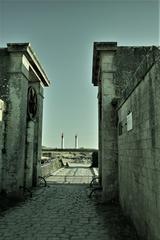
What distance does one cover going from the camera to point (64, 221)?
619cm

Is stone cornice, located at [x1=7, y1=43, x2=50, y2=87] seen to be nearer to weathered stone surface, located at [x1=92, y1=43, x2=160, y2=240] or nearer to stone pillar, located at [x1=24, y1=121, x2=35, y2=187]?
stone pillar, located at [x1=24, y1=121, x2=35, y2=187]

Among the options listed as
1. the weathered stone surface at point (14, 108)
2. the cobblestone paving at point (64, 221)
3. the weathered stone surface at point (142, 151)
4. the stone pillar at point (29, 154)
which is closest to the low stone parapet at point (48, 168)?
the stone pillar at point (29, 154)

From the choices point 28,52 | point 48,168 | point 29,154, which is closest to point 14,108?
point 28,52

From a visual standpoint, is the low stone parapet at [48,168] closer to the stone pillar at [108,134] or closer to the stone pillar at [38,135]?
the stone pillar at [38,135]

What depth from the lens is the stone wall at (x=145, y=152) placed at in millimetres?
3604

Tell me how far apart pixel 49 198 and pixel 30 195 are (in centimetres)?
72

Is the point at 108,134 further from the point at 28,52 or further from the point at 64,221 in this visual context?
the point at 28,52

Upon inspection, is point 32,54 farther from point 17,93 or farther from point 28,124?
point 28,124

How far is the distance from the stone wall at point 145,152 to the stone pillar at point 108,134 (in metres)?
2.53

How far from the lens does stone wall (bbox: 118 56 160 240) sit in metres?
3.60

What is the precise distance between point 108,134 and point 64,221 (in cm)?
340

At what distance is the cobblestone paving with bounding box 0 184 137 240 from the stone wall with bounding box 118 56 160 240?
0.59 meters

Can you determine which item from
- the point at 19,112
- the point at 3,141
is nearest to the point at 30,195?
the point at 3,141

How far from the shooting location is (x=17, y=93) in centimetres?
909
